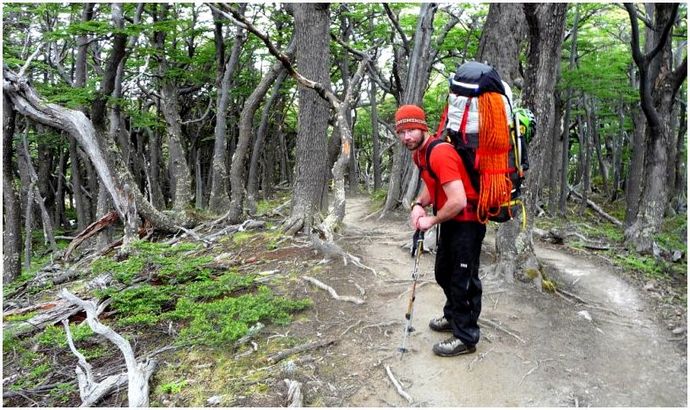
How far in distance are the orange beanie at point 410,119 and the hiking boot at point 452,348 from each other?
1939mm

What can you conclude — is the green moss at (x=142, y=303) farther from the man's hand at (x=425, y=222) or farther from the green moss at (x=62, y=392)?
the man's hand at (x=425, y=222)

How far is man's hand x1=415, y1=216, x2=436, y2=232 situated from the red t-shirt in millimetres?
229

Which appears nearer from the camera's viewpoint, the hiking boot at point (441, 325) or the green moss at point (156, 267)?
the hiking boot at point (441, 325)

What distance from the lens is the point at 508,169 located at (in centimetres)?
382

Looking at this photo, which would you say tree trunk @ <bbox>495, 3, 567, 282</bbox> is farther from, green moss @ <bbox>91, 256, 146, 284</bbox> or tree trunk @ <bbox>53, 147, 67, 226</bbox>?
tree trunk @ <bbox>53, 147, 67, 226</bbox>

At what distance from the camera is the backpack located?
367cm

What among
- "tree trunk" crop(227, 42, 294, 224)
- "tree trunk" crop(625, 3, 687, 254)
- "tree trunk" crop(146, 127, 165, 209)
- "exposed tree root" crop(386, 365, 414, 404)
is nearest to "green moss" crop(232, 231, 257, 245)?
"tree trunk" crop(227, 42, 294, 224)

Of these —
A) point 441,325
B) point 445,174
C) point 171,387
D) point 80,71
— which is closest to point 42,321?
point 171,387

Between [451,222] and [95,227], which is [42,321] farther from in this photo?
[451,222]

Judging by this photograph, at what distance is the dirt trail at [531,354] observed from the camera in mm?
3670

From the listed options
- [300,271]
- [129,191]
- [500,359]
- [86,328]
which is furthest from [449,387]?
[129,191]

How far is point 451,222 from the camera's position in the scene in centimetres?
406

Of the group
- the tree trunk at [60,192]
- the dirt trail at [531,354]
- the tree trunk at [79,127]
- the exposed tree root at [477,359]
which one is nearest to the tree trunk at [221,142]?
the tree trunk at [79,127]

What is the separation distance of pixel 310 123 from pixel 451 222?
16.9ft
